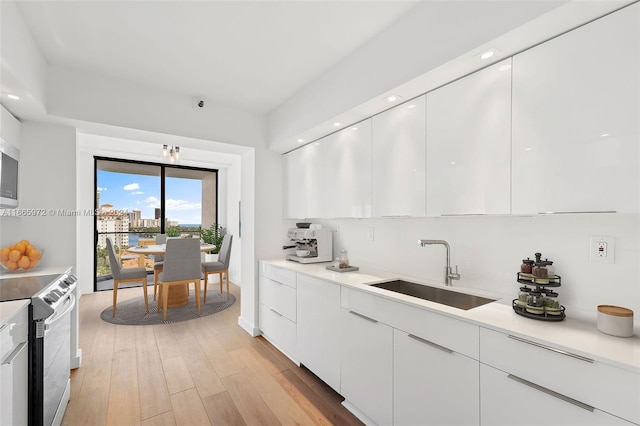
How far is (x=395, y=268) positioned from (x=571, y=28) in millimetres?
1852

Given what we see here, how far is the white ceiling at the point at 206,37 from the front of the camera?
6.01 feet

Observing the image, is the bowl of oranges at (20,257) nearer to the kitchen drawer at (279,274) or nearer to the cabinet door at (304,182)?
the kitchen drawer at (279,274)

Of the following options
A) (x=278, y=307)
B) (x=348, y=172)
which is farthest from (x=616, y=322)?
(x=278, y=307)

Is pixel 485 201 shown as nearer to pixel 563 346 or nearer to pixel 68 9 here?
pixel 563 346

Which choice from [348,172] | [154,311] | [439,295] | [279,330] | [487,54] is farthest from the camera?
[154,311]

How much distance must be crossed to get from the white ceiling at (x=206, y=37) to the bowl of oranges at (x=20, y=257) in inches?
58.4

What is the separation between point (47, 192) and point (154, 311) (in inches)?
90.6

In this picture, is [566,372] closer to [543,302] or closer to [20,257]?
[543,302]

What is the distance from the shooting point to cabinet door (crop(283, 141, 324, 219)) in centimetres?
304

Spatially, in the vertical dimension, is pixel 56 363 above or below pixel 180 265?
below

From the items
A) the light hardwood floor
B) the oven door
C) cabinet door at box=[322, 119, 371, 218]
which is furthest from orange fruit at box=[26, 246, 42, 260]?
cabinet door at box=[322, 119, 371, 218]

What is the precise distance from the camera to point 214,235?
6.32 meters

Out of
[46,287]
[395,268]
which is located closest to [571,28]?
[395,268]

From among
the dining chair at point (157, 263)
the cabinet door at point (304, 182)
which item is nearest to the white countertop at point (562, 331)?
the cabinet door at point (304, 182)
